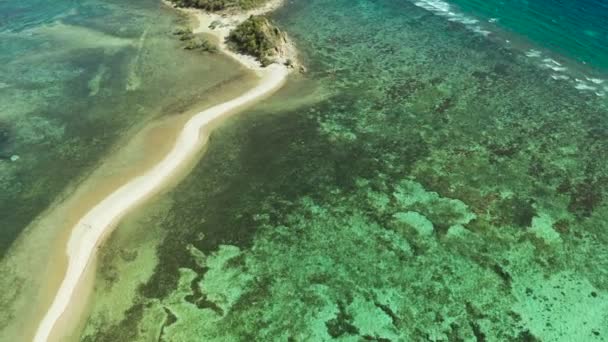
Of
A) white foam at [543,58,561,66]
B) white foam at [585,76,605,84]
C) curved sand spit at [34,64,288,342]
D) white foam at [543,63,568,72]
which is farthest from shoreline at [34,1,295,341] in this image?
white foam at [585,76,605,84]

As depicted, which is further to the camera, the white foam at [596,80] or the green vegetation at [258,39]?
the green vegetation at [258,39]

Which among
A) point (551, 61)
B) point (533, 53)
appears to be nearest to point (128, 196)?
point (533, 53)

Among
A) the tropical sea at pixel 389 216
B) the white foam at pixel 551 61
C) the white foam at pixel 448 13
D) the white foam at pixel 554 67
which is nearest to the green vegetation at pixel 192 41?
the tropical sea at pixel 389 216

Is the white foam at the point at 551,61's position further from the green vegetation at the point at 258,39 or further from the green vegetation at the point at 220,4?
the green vegetation at the point at 220,4

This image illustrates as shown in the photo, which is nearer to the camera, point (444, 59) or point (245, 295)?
point (245, 295)

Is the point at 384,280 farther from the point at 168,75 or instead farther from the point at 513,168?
the point at 168,75

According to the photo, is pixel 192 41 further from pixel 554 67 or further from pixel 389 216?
pixel 554 67

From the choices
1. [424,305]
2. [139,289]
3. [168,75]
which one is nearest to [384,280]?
[424,305]
